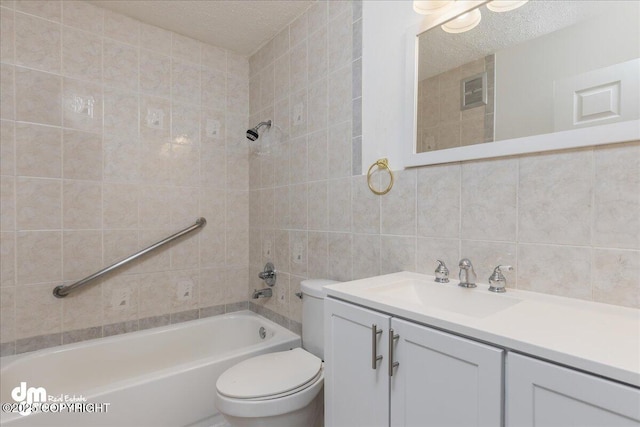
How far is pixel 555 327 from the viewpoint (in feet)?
2.27

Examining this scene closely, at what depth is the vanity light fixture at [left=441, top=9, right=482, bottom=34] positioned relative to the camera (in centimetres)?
113

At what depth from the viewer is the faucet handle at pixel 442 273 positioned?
1146 millimetres

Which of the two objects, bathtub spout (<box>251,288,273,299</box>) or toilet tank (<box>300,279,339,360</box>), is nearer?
toilet tank (<box>300,279,339,360</box>)

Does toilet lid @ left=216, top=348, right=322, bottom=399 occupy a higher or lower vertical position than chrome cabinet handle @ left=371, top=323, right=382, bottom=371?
lower

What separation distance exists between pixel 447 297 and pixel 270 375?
2.59 feet

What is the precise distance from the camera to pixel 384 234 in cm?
141

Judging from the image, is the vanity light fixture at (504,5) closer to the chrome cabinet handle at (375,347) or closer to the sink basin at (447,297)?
the sink basin at (447,297)

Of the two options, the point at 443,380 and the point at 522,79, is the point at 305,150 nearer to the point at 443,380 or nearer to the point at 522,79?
the point at 522,79

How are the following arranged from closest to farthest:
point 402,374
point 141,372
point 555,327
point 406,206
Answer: point 555,327 < point 402,374 < point 406,206 < point 141,372

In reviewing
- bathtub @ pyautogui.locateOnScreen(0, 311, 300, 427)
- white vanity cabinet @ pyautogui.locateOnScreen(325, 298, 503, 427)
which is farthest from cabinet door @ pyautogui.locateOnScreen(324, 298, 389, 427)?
bathtub @ pyautogui.locateOnScreen(0, 311, 300, 427)

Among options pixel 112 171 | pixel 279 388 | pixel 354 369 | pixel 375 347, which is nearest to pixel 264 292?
pixel 279 388

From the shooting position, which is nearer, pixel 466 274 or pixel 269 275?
pixel 466 274

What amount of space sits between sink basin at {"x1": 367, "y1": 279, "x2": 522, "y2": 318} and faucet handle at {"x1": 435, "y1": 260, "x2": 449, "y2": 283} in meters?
0.03

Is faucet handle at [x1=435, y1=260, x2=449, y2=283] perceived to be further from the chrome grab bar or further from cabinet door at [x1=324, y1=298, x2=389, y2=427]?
the chrome grab bar
